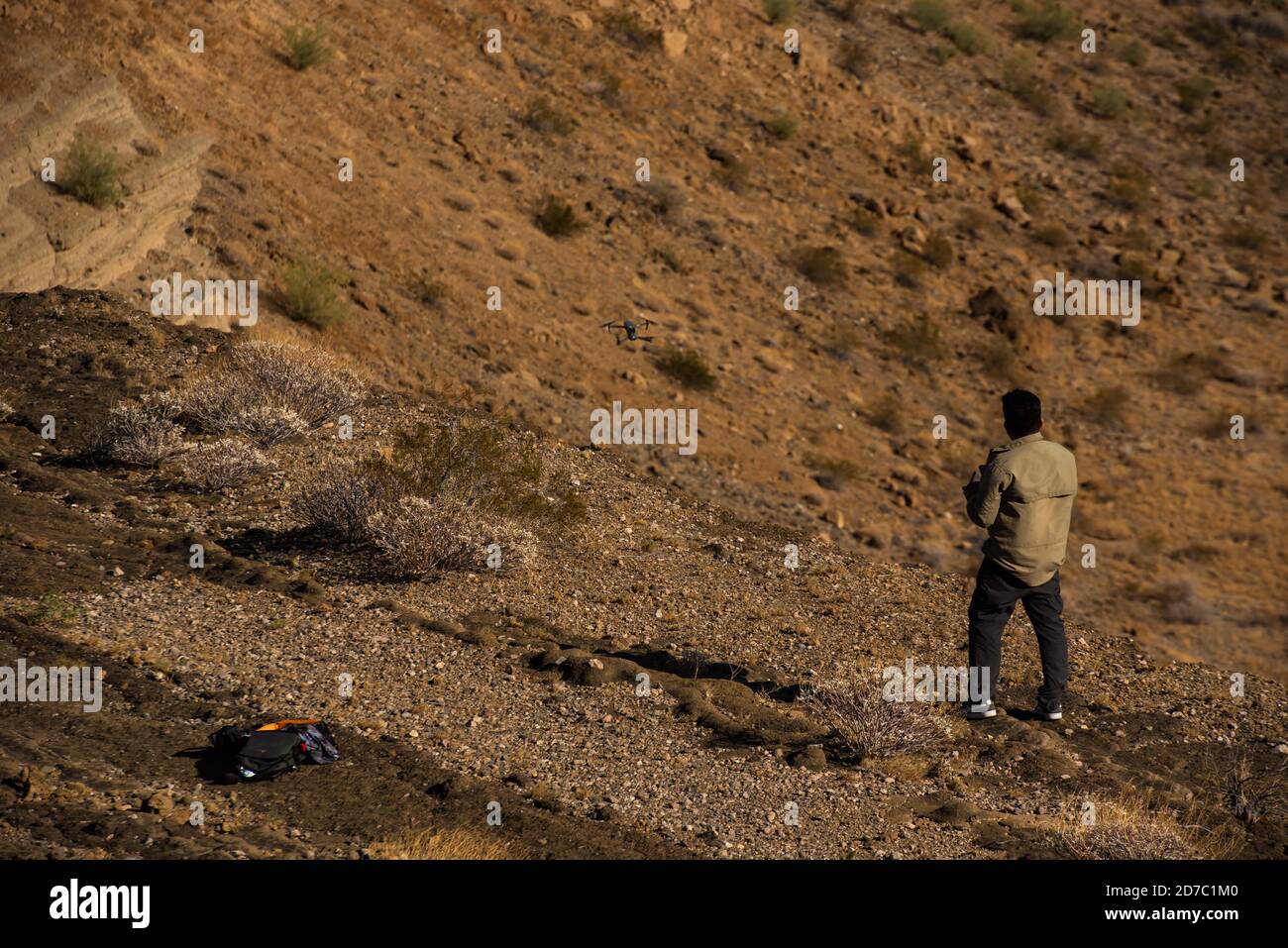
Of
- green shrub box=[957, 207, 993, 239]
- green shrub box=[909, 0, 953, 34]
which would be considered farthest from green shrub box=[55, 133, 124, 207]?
green shrub box=[909, 0, 953, 34]

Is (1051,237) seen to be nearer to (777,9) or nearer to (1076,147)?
(1076,147)

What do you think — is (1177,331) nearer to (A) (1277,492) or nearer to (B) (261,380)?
(A) (1277,492)

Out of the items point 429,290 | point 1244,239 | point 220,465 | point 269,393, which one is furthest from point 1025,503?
point 1244,239

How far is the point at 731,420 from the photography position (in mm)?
15086

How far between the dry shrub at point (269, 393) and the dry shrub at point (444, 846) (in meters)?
5.95

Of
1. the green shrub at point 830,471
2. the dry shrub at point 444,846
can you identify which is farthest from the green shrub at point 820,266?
the dry shrub at point 444,846

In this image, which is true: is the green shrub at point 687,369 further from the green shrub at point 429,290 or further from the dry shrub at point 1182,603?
the dry shrub at point 1182,603

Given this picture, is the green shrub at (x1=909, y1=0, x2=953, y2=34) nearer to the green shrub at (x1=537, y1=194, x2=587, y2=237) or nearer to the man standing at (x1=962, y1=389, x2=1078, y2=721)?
the green shrub at (x1=537, y1=194, x2=587, y2=237)

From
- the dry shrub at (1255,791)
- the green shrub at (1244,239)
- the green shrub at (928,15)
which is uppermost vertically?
the green shrub at (928,15)

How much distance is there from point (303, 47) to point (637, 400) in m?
7.62

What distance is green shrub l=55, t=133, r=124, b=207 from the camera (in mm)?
12633

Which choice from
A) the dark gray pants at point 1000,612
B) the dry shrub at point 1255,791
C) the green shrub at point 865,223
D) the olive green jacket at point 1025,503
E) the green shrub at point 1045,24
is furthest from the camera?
the green shrub at point 1045,24

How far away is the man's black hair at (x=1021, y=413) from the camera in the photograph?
6633 mm

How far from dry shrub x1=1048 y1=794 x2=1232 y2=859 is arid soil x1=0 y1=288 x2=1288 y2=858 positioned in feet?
0.22
